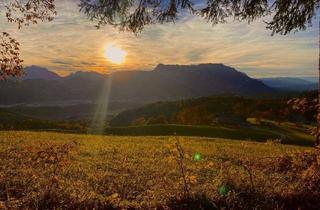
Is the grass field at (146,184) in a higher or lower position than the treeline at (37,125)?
higher

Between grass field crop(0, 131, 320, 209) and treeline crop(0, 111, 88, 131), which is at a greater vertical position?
grass field crop(0, 131, 320, 209)

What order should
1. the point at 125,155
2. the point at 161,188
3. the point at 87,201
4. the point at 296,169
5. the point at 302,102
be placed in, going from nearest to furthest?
the point at 87,201 < the point at 161,188 < the point at 302,102 < the point at 296,169 < the point at 125,155

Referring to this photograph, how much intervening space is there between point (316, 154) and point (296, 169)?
2.47m

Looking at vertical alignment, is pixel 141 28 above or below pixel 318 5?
below

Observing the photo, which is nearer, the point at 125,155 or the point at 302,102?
the point at 302,102

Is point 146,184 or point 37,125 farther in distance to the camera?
point 37,125

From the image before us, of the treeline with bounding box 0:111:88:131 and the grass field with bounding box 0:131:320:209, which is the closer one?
the grass field with bounding box 0:131:320:209

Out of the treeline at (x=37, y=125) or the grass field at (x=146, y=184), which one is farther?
the treeline at (x=37, y=125)

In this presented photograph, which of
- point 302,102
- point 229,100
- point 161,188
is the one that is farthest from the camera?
point 229,100

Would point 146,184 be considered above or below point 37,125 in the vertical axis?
above

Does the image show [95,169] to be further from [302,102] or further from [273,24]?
[273,24]

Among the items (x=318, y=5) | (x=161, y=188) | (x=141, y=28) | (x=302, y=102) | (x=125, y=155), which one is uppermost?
(x=318, y=5)

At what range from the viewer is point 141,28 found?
1622 cm

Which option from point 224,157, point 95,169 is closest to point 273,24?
point 224,157
